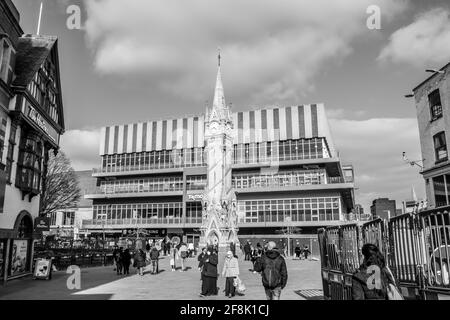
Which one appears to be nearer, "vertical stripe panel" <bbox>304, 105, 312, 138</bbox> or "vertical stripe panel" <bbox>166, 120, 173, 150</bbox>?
"vertical stripe panel" <bbox>304, 105, 312, 138</bbox>

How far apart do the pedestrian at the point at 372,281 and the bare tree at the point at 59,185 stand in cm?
4176

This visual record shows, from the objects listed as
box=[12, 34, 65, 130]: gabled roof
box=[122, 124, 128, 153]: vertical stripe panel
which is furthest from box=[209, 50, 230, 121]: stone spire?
box=[12, 34, 65, 130]: gabled roof

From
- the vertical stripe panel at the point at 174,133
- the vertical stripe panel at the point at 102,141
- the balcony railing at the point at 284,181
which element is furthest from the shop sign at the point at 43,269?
the vertical stripe panel at the point at 102,141

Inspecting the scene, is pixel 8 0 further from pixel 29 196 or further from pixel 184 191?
pixel 184 191

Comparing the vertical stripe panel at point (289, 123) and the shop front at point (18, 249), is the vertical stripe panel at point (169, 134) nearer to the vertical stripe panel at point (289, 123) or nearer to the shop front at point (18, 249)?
the vertical stripe panel at point (289, 123)

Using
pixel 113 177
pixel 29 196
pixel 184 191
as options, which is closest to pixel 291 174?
pixel 184 191

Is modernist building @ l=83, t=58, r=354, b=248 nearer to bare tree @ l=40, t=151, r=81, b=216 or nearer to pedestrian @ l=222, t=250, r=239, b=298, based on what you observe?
bare tree @ l=40, t=151, r=81, b=216

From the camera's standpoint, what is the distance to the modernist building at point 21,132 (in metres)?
17.1

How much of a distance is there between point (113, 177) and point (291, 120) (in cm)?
3686

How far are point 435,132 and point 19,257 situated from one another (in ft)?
73.7

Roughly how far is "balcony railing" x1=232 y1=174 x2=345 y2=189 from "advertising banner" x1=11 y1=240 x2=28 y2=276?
46631 millimetres

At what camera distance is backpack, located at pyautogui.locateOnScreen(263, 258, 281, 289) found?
8.63 meters

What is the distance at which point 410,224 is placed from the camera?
644 cm

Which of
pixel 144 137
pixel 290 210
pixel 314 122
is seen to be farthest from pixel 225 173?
pixel 144 137
